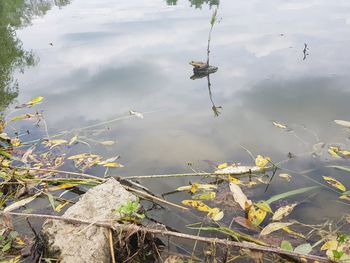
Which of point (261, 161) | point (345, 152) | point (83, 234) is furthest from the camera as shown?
point (345, 152)

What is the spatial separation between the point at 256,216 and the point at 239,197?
0.17 m

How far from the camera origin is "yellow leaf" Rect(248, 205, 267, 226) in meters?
1.85

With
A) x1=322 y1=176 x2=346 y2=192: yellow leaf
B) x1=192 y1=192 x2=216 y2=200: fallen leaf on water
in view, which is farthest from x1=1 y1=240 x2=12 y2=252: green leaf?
x1=322 y1=176 x2=346 y2=192: yellow leaf

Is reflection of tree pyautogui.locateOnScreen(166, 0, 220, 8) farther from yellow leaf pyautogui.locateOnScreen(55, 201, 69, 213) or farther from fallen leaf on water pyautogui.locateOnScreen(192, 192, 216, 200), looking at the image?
yellow leaf pyautogui.locateOnScreen(55, 201, 69, 213)

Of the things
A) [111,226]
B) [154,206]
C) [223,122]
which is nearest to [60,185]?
[154,206]

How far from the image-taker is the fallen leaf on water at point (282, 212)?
6.27 ft

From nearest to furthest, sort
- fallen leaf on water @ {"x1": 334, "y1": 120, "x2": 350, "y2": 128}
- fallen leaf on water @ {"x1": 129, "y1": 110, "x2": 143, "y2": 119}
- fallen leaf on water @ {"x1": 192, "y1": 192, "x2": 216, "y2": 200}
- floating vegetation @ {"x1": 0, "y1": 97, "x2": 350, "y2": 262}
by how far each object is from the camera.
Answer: floating vegetation @ {"x1": 0, "y1": 97, "x2": 350, "y2": 262}
fallen leaf on water @ {"x1": 192, "y1": 192, "x2": 216, "y2": 200}
fallen leaf on water @ {"x1": 334, "y1": 120, "x2": 350, "y2": 128}
fallen leaf on water @ {"x1": 129, "y1": 110, "x2": 143, "y2": 119}

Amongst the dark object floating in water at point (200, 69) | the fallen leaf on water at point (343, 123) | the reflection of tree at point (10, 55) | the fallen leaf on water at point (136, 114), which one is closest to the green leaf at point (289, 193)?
the fallen leaf on water at point (343, 123)

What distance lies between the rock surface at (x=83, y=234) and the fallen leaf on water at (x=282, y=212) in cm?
82

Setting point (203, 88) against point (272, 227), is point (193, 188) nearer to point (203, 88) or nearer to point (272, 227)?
point (272, 227)

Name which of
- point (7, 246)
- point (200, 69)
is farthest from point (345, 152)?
point (7, 246)

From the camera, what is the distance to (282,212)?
194cm

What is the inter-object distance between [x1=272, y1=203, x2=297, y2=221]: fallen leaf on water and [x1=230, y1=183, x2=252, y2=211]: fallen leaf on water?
158 millimetres

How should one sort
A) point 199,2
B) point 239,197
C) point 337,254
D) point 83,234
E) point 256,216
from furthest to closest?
point 199,2 → point 239,197 → point 256,216 → point 83,234 → point 337,254
